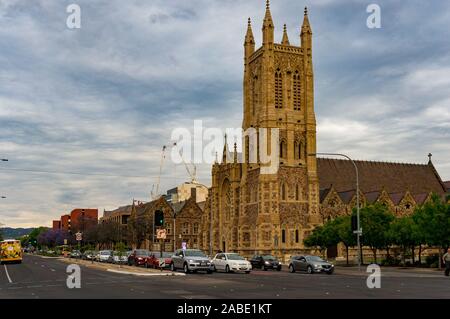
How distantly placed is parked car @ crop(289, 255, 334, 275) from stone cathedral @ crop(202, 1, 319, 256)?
31.3 m

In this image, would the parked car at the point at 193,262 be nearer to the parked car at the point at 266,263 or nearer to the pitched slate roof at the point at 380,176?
the parked car at the point at 266,263

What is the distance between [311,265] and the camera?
40.3m

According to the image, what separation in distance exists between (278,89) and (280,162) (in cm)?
1039

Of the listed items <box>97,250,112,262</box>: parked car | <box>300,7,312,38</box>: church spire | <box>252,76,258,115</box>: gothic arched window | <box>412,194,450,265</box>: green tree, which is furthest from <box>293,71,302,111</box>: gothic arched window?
<box>412,194,450,265</box>: green tree

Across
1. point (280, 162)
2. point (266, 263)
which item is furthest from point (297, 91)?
point (266, 263)

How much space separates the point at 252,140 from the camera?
269 ft

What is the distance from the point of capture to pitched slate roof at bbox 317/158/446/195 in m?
91.2

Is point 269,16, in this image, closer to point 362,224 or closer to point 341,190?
point 341,190

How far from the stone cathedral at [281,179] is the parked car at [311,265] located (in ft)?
100

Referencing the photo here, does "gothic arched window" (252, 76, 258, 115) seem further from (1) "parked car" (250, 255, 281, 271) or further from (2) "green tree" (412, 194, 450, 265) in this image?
(2) "green tree" (412, 194, 450, 265)

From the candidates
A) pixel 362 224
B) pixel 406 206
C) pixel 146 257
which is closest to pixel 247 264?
pixel 146 257

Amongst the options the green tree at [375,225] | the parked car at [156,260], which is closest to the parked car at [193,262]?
the parked car at [156,260]

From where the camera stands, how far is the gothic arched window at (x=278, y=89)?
8025 centimetres
